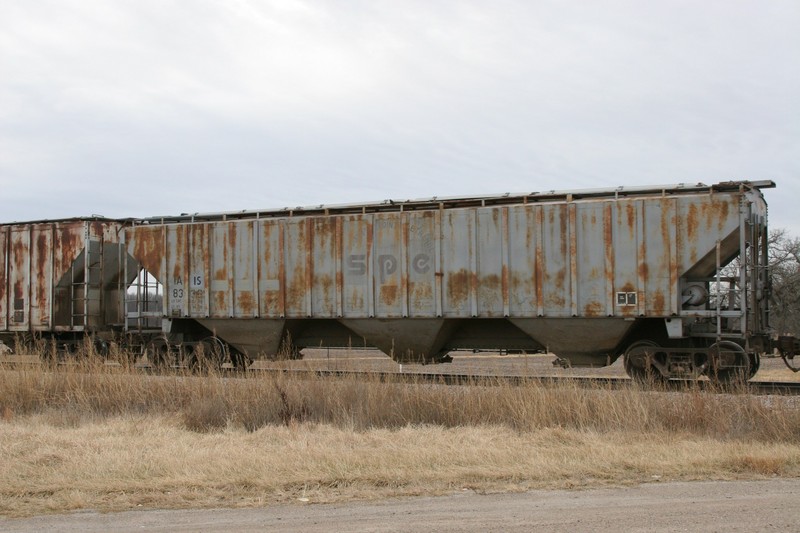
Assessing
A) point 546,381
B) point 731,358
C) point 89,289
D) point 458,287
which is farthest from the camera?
point 89,289

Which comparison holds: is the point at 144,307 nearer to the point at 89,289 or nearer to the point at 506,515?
the point at 89,289

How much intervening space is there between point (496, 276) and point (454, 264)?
2.97 ft

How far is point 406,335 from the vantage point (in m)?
15.8

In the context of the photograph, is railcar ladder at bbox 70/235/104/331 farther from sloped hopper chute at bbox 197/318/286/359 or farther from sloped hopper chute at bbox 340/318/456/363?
sloped hopper chute at bbox 340/318/456/363

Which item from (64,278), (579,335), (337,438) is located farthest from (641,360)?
(64,278)

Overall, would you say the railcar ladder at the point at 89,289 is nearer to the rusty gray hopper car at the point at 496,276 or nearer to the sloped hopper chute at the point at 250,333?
the rusty gray hopper car at the point at 496,276

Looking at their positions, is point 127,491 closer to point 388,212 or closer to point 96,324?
point 388,212

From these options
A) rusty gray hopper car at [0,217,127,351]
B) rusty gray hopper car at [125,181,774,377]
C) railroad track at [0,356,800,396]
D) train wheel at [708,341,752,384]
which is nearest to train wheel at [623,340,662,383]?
rusty gray hopper car at [125,181,774,377]

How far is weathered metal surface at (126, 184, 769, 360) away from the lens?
13992 millimetres

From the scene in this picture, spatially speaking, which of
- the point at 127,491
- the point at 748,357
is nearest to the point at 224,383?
the point at 127,491

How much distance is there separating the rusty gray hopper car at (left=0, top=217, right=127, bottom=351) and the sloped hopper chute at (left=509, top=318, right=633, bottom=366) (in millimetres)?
10464

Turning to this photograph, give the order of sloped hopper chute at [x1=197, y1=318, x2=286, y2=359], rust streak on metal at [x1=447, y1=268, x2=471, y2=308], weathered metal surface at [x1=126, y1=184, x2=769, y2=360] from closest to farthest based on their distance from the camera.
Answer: weathered metal surface at [x1=126, y1=184, x2=769, y2=360] → rust streak on metal at [x1=447, y1=268, x2=471, y2=308] → sloped hopper chute at [x1=197, y1=318, x2=286, y2=359]

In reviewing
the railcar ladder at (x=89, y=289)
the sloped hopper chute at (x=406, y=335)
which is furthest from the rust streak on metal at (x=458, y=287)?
the railcar ladder at (x=89, y=289)

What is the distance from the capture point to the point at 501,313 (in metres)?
14.9
